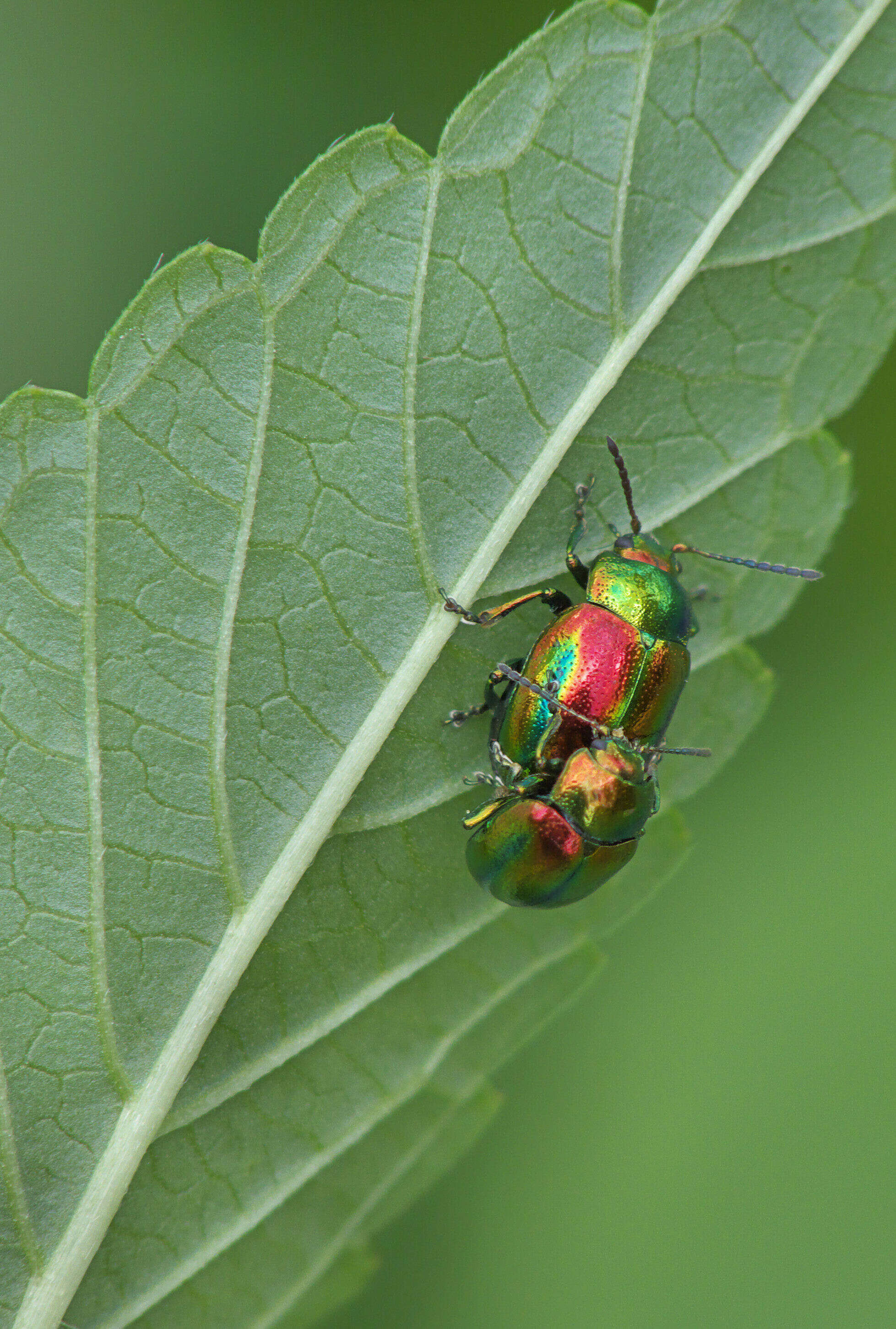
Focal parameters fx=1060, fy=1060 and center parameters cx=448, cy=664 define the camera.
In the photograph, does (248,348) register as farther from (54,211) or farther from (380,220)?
(54,211)

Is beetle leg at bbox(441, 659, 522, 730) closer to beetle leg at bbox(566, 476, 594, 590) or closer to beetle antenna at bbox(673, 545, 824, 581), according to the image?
beetle leg at bbox(566, 476, 594, 590)

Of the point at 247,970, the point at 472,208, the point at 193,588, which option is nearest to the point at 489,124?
the point at 472,208

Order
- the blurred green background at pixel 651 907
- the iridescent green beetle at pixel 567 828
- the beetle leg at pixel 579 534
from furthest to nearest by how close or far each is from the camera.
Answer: the blurred green background at pixel 651 907
the iridescent green beetle at pixel 567 828
the beetle leg at pixel 579 534

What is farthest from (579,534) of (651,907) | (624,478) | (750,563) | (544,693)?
(651,907)

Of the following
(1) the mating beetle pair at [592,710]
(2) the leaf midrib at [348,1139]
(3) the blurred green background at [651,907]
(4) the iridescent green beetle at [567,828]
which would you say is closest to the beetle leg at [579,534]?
(1) the mating beetle pair at [592,710]

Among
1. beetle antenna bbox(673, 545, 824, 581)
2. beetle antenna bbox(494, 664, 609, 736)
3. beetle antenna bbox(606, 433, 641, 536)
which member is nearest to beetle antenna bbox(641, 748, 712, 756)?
beetle antenna bbox(494, 664, 609, 736)

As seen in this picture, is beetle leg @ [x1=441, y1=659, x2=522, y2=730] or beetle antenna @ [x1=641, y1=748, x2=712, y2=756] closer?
beetle leg @ [x1=441, y1=659, x2=522, y2=730]

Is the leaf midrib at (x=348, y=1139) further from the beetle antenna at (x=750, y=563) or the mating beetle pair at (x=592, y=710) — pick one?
the beetle antenna at (x=750, y=563)
